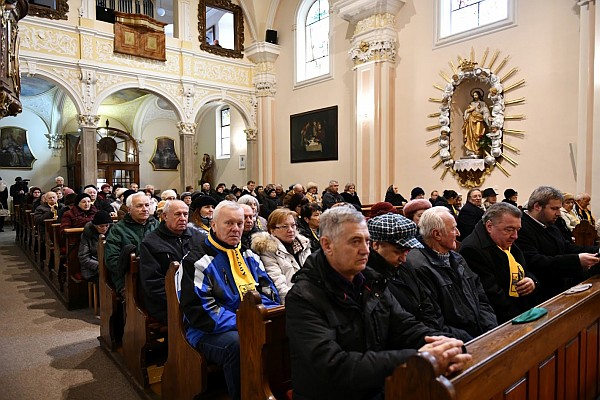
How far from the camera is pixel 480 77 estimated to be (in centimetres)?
920

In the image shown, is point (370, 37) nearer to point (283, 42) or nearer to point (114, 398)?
point (283, 42)

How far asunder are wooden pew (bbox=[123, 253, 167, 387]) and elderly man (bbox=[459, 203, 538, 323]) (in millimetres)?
2269

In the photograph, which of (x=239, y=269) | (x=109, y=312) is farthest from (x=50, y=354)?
(x=239, y=269)

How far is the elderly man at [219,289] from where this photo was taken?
2.45 metres

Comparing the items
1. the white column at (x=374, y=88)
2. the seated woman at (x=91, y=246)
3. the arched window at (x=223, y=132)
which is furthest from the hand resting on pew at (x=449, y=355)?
the arched window at (x=223, y=132)

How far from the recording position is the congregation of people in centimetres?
165

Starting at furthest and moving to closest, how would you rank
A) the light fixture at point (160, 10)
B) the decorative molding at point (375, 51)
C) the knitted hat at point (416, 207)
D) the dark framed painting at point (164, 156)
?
the dark framed painting at point (164, 156) → the light fixture at point (160, 10) → the decorative molding at point (375, 51) → the knitted hat at point (416, 207)

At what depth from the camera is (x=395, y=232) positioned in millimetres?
2088

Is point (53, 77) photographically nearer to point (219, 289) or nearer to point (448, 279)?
point (219, 289)

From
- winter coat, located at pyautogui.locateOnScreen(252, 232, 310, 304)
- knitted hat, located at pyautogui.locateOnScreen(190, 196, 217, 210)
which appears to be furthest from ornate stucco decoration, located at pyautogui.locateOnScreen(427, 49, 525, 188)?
winter coat, located at pyautogui.locateOnScreen(252, 232, 310, 304)

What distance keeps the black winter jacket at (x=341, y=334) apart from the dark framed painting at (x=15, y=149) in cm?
1707

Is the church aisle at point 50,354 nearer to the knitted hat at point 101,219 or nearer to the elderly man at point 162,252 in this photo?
the elderly man at point 162,252

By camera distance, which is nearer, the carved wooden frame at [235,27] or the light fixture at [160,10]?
the carved wooden frame at [235,27]

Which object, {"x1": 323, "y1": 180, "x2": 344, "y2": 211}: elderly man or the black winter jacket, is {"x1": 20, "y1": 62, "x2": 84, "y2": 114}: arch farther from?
the black winter jacket
